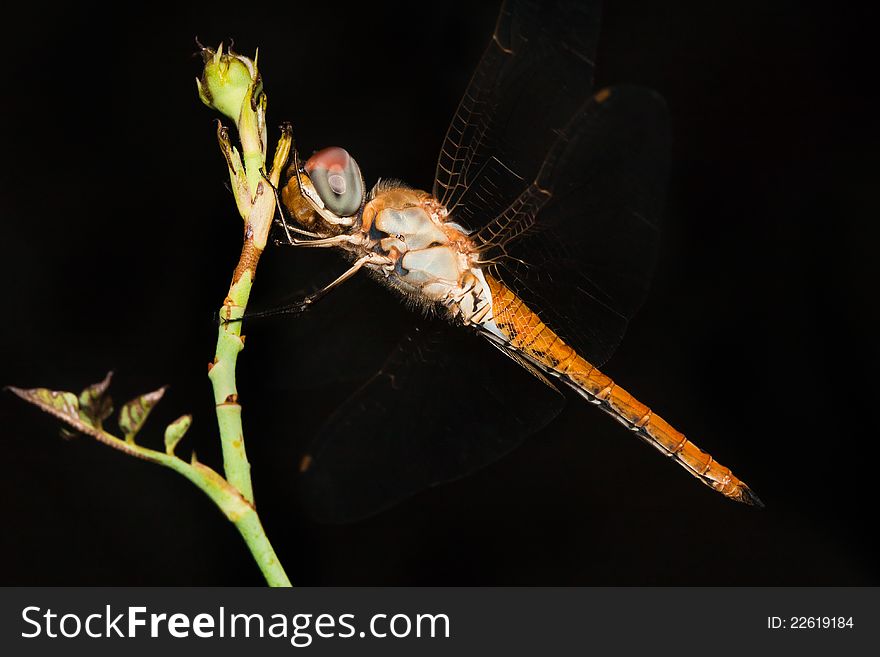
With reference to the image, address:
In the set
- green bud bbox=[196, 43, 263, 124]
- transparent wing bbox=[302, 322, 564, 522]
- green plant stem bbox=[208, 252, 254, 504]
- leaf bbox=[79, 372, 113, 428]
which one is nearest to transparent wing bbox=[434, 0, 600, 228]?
transparent wing bbox=[302, 322, 564, 522]

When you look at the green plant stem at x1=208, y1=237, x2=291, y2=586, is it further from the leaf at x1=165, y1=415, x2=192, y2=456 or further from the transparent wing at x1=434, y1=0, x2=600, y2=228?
the transparent wing at x1=434, y1=0, x2=600, y2=228

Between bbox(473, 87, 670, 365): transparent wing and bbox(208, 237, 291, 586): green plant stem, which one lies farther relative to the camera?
bbox(473, 87, 670, 365): transparent wing

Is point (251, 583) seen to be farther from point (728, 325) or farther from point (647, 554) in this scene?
point (728, 325)

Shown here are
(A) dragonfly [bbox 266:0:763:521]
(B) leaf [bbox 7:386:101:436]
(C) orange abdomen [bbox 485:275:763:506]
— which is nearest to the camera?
(B) leaf [bbox 7:386:101:436]

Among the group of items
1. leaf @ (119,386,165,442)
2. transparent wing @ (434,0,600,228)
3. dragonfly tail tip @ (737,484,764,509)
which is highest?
transparent wing @ (434,0,600,228)

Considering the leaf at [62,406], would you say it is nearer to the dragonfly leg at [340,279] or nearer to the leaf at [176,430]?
the leaf at [176,430]

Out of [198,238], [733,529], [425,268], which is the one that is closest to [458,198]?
[425,268]

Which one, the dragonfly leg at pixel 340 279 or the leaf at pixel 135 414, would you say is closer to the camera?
the leaf at pixel 135 414

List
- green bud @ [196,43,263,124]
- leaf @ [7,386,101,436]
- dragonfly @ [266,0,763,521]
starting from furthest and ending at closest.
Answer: dragonfly @ [266,0,763,521], green bud @ [196,43,263,124], leaf @ [7,386,101,436]

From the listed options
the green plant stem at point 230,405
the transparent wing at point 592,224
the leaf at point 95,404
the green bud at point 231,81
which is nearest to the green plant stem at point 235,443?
the green plant stem at point 230,405
